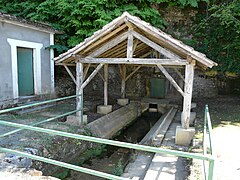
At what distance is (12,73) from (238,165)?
8016 millimetres

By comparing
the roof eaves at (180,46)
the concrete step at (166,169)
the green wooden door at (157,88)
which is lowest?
the concrete step at (166,169)

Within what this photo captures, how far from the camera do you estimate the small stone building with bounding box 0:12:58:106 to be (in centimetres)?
789

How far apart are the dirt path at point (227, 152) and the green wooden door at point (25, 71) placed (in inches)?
302

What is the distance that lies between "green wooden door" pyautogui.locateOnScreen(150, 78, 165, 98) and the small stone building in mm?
6565

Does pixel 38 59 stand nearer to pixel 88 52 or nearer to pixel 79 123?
pixel 88 52

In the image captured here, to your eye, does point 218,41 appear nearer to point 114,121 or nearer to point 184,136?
point 114,121

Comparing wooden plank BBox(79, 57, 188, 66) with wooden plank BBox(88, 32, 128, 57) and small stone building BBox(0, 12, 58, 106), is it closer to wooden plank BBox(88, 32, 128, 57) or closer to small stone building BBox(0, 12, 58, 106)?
wooden plank BBox(88, 32, 128, 57)

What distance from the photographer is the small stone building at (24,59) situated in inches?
311

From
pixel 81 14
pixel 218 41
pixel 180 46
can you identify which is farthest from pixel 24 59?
pixel 218 41

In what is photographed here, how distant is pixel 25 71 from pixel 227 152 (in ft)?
26.9

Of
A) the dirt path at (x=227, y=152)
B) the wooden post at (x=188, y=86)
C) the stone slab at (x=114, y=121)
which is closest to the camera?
the dirt path at (x=227, y=152)

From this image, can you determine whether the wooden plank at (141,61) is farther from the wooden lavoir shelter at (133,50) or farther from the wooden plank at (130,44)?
the wooden plank at (130,44)

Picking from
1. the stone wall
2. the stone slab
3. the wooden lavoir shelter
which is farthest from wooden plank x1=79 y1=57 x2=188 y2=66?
the stone wall

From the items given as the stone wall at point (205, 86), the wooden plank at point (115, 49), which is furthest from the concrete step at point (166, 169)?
the stone wall at point (205, 86)
